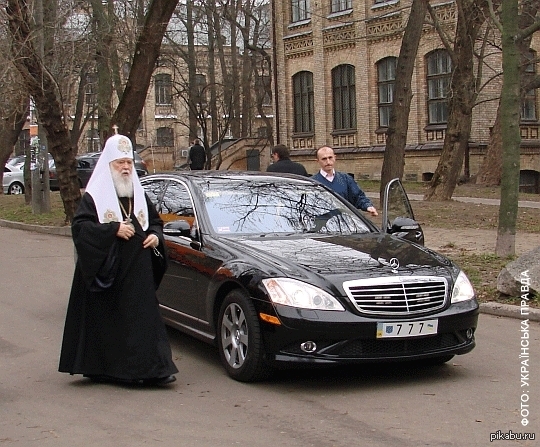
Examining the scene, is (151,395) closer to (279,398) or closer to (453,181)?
(279,398)

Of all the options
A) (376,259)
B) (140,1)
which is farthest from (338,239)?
(140,1)

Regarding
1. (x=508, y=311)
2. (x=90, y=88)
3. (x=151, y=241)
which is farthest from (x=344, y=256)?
(x=90, y=88)

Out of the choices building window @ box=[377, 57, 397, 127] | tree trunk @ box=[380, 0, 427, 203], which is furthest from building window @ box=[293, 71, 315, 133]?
tree trunk @ box=[380, 0, 427, 203]

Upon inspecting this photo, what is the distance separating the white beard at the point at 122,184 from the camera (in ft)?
23.6

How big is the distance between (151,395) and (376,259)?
6.58ft

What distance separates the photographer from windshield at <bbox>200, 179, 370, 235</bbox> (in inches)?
329

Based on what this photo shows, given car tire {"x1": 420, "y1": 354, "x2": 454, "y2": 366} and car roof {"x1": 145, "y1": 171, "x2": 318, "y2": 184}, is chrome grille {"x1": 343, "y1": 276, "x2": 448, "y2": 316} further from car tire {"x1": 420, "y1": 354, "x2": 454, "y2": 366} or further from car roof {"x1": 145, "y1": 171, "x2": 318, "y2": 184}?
car roof {"x1": 145, "y1": 171, "x2": 318, "y2": 184}

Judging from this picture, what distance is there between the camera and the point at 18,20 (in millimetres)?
18547

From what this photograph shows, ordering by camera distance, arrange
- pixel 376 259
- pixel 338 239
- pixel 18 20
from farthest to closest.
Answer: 1. pixel 18 20
2. pixel 338 239
3. pixel 376 259

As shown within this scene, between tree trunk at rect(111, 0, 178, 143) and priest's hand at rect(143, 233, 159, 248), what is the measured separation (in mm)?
12820

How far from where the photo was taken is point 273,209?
858 cm

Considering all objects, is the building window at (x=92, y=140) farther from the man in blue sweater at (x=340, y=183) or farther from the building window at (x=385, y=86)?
the man in blue sweater at (x=340, y=183)

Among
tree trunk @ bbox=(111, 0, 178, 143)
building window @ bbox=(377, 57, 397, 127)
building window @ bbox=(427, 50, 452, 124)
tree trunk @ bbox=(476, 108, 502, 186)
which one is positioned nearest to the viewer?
tree trunk @ bbox=(111, 0, 178, 143)

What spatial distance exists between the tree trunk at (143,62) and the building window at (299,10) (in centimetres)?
2146
